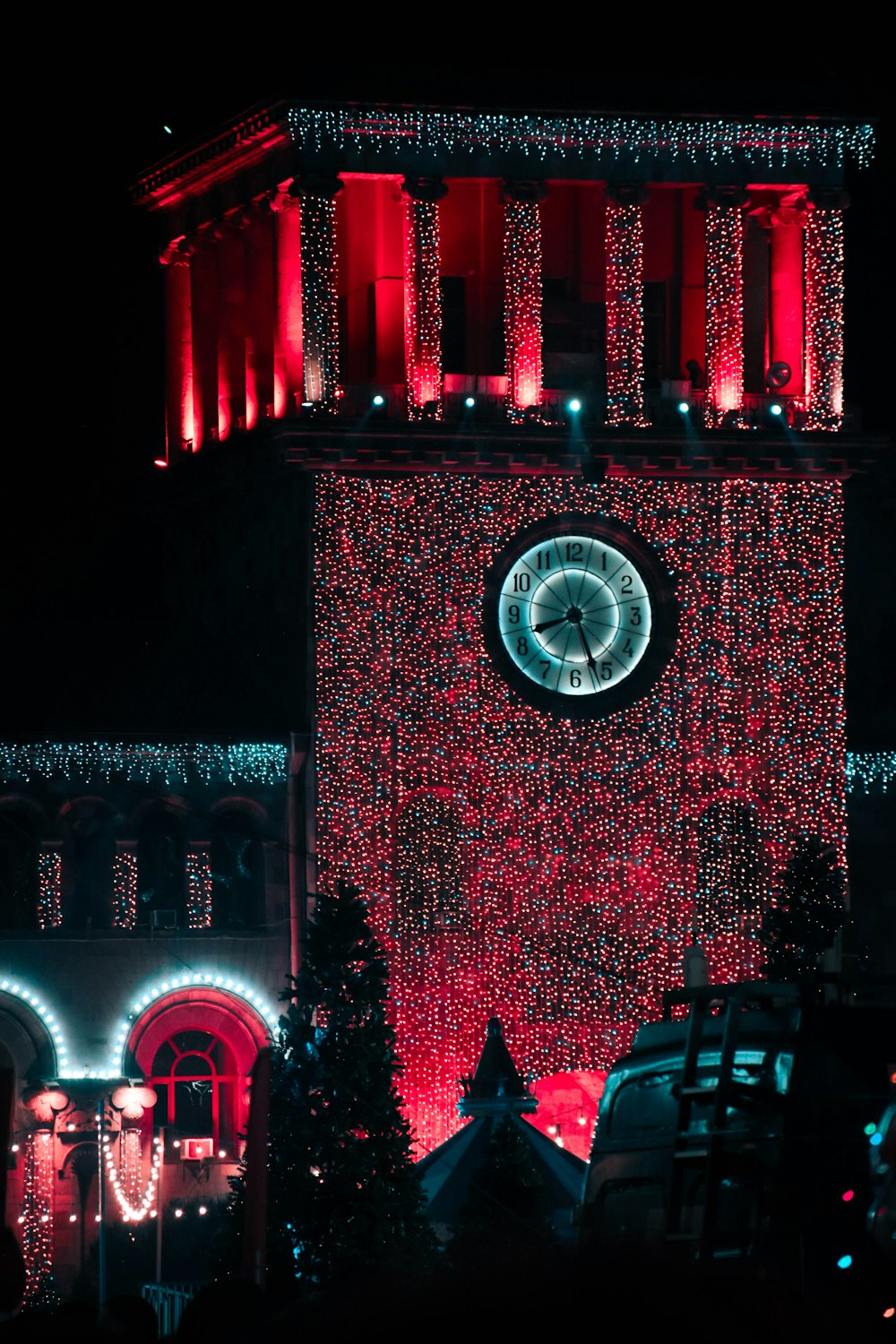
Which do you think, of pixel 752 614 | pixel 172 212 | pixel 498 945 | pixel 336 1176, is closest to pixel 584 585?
pixel 752 614

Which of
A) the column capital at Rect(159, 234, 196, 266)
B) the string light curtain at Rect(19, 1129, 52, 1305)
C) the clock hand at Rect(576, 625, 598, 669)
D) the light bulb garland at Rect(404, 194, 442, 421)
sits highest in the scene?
the column capital at Rect(159, 234, 196, 266)

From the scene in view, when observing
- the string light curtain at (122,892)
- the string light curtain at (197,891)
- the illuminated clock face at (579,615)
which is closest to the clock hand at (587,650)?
the illuminated clock face at (579,615)

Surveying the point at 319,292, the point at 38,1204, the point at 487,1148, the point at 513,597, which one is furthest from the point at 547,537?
the point at 487,1148

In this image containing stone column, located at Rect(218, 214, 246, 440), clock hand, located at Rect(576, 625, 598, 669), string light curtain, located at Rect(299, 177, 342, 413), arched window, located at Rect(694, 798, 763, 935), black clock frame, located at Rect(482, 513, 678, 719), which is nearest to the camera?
string light curtain, located at Rect(299, 177, 342, 413)

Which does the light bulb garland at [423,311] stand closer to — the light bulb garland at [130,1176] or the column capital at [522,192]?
the column capital at [522,192]

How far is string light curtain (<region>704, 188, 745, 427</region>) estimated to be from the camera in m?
45.3

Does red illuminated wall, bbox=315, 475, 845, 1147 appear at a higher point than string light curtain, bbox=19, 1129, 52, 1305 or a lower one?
higher

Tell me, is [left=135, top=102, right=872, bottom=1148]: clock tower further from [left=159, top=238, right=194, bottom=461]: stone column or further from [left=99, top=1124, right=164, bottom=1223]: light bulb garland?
[left=99, top=1124, right=164, bottom=1223]: light bulb garland

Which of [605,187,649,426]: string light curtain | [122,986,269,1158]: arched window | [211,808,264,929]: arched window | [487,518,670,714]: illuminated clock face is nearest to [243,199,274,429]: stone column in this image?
[487,518,670,714]: illuminated clock face

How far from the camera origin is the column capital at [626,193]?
45.2 meters

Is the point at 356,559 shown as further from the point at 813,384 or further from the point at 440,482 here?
the point at 813,384

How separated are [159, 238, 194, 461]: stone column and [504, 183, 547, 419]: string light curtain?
5803 millimetres

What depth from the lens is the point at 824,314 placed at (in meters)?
45.8

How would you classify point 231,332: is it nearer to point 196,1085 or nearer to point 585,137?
point 585,137
